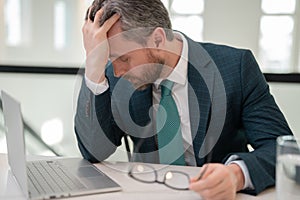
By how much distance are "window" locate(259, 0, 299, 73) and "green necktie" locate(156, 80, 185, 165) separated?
148 centimetres

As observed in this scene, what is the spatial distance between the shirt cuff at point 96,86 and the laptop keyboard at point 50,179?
0.91 ft

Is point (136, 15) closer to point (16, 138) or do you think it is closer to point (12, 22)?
point (16, 138)

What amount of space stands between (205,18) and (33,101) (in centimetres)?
145

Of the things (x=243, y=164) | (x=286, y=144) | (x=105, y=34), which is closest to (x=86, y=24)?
(x=105, y=34)

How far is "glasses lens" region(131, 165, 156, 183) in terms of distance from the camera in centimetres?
119

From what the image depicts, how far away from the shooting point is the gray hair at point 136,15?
1330 mm

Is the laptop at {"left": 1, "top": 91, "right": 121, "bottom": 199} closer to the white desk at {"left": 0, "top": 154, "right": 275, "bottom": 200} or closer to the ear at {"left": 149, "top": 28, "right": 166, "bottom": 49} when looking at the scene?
the white desk at {"left": 0, "top": 154, "right": 275, "bottom": 200}

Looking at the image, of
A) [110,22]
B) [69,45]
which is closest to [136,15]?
[110,22]

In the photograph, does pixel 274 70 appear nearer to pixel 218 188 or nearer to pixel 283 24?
pixel 283 24

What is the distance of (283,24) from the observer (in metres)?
2.71

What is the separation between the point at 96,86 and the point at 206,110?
15.2 inches

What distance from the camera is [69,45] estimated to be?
3057 millimetres

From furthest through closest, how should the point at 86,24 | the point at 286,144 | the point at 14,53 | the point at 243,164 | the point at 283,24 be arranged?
the point at 14,53 < the point at 283,24 < the point at 86,24 < the point at 243,164 < the point at 286,144

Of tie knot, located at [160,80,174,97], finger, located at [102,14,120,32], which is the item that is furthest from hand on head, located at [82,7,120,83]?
tie knot, located at [160,80,174,97]
